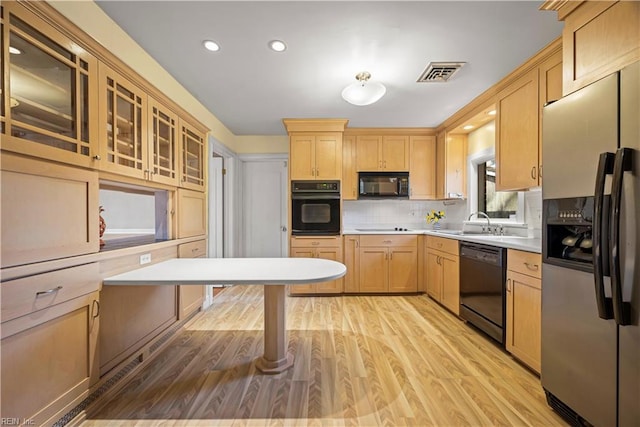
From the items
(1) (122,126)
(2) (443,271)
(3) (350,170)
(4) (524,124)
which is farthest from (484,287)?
(1) (122,126)

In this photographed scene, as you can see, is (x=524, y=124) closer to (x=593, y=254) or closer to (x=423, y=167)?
(x=593, y=254)

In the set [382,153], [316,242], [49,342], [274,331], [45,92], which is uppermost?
[382,153]

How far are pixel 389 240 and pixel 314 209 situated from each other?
112cm

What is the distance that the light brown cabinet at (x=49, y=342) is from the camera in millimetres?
1091

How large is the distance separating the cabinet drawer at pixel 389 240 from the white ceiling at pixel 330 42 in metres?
1.71

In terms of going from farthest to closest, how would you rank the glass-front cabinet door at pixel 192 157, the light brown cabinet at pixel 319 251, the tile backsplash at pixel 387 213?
the tile backsplash at pixel 387 213 < the light brown cabinet at pixel 319 251 < the glass-front cabinet door at pixel 192 157

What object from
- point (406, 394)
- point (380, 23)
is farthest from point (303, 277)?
point (380, 23)

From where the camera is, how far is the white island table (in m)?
1.48

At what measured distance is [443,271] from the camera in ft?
9.97

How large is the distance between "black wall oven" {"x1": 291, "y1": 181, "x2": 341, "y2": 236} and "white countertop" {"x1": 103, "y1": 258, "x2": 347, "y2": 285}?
154 cm

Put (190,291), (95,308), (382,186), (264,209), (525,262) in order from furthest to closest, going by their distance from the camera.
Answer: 1. (264,209)
2. (382,186)
3. (190,291)
4. (525,262)
5. (95,308)

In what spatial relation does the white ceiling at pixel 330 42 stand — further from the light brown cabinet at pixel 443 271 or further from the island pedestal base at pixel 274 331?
the island pedestal base at pixel 274 331

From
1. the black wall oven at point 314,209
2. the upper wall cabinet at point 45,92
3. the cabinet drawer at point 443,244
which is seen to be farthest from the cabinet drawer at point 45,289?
the cabinet drawer at point 443,244

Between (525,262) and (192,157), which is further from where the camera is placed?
(192,157)
